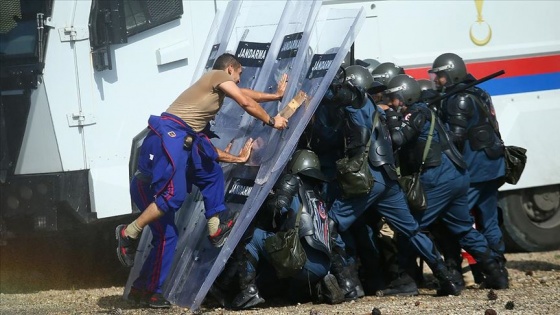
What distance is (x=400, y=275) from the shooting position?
920 centimetres

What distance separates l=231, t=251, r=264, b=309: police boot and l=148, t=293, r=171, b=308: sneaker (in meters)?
0.50

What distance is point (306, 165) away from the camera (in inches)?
336

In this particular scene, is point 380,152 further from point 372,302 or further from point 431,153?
point 372,302

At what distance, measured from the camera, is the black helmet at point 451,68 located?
965 cm

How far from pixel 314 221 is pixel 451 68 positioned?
2.14 m

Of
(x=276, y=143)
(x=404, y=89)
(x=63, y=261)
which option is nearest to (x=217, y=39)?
(x=276, y=143)

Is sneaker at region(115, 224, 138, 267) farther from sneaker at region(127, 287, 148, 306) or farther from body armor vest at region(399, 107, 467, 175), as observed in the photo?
body armor vest at region(399, 107, 467, 175)

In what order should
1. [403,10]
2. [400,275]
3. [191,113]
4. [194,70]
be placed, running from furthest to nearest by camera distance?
1. [403,10]
2. [194,70]
3. [400,275]
4. [191,113]

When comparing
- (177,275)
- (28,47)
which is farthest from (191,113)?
(28,47)

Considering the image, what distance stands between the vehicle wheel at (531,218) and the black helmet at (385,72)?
2.24 metres

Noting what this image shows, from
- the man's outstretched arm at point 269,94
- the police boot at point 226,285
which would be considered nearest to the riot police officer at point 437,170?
the man's outstretched arm at point 269,94

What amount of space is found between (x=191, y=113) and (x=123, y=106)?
5.46ft

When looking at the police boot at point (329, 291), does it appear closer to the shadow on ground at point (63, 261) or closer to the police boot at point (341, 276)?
the police boot at point (341, 276)

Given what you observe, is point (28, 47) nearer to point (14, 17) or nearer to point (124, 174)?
point (14, 17)
